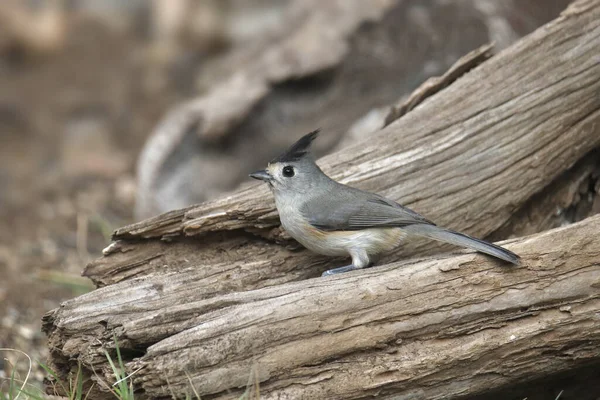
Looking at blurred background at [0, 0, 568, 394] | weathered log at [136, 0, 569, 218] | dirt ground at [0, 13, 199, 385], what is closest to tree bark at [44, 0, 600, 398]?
blurred background at [0, 0, 568, 394]

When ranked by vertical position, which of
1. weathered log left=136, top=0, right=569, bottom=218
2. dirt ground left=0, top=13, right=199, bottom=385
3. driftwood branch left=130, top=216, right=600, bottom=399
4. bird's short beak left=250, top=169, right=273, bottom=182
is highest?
dirt ground left=0, top=13, right=199, bottom=385

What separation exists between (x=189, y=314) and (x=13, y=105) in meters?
6.46

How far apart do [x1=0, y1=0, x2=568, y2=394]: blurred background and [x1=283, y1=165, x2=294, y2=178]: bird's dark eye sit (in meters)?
0.59

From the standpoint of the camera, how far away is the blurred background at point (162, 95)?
640 cm

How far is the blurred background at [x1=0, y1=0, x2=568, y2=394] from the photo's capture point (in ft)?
21.0

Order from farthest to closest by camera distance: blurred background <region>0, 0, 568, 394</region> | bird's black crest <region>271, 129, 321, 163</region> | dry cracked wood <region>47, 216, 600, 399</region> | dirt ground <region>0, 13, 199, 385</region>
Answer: dirt ground <region>0, 13, 199, 385</region>
blurred background <region>0, 0, 568, 394</region>
bird's black crest <region>271, 129, 321, 163</region>
dry cracked wood <region>47, 216, 600, 399</region>

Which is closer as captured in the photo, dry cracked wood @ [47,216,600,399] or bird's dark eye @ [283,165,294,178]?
dry cracked wood @ [47,216,600,399]

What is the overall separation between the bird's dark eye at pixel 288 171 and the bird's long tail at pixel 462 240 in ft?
2.17

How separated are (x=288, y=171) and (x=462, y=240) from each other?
1.02 metres

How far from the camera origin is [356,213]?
4016 millimetres

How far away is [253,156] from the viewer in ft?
22.9

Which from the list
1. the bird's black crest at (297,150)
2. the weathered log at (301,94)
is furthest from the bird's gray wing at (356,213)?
the weathered log at (301,94)

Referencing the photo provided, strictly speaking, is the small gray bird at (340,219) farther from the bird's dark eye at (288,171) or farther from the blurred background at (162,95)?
the blurred background at (162,95)

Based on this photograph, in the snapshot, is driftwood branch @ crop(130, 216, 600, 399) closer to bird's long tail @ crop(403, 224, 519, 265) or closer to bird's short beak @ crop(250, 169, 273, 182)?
bird's long tail @ crop(403, 224, 519, 265)
